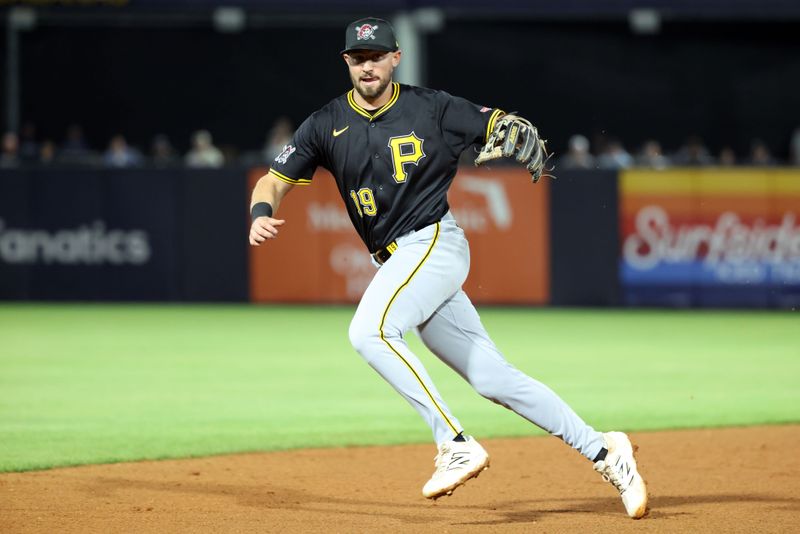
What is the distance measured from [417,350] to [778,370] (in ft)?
10.9

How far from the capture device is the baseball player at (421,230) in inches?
231

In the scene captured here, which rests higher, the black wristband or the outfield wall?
the black wristband

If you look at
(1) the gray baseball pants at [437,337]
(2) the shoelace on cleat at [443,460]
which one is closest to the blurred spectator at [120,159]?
(1) the gray baseball pants at [437,337]

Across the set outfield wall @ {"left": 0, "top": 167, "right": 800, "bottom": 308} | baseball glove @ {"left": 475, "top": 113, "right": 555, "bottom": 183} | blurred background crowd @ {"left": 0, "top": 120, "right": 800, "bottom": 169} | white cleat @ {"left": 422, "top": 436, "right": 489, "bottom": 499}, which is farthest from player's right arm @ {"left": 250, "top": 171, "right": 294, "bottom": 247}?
outfield wall @ {"left": 0, "top": 167, "right": 800, "bottom": 308}

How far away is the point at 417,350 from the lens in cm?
1335

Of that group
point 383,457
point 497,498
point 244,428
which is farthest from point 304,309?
point 497,498

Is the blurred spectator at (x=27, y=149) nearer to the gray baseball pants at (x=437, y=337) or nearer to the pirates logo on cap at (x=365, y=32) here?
the pirates logo on cap at (x=365, y=32)

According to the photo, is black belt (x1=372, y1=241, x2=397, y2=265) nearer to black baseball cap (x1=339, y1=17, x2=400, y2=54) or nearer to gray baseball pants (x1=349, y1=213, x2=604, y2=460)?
gray baseball pants (x1=349, y1=213, x2=604, y2=460)

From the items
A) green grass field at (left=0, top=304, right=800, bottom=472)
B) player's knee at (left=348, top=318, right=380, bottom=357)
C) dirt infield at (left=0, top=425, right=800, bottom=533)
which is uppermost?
player's knee at (left=348, top=318, right=380, bottom=357)

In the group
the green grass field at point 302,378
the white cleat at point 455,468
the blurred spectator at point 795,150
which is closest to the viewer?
the white cleat at point 455,468

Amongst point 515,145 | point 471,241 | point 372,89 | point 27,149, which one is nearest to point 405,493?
point 515,145

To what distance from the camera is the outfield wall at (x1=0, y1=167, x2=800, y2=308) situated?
17.1 meters

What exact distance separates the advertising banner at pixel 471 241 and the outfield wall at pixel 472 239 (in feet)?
0.06

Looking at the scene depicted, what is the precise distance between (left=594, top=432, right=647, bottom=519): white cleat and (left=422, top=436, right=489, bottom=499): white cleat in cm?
58
